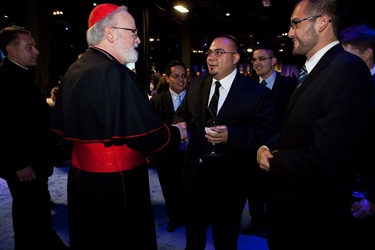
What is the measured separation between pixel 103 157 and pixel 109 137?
18 centimetres

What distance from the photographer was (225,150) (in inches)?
88.6

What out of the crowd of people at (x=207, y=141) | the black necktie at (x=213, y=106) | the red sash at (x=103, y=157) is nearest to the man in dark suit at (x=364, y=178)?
the crowd of people at (x=207, y=141)

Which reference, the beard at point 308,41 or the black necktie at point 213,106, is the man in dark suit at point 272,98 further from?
the beard at point 308,41

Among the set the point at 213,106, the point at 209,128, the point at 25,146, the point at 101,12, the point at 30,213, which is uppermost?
A: the point at 101,12

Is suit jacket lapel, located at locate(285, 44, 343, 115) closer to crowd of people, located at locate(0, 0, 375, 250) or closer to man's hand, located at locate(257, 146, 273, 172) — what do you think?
crowd of people, located at locate(0, 0, 375, 250)

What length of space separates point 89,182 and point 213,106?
1.22 m

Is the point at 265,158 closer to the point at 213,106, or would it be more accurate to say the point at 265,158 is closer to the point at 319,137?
the point at 319,137

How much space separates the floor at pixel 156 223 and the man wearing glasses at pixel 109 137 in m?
1.30

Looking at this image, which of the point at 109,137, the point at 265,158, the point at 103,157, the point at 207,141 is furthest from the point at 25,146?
the point at 265,158

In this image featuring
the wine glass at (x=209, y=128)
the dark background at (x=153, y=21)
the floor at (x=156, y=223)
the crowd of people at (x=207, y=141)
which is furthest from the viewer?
the dark background at (x=153, y=21)

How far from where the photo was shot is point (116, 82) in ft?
5.19

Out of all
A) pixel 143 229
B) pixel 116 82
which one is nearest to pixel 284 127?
pixel 116 82

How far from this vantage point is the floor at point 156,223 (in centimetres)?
301

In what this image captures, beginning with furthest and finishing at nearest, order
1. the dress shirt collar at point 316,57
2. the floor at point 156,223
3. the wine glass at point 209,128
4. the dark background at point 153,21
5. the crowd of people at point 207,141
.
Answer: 1. the dark background at point 153,21
2. the floor at point 156,223
3. the wine glass at point 209,128
4. the dress shirt collar at point 316,57
5. the crowd of people at point 207,141
